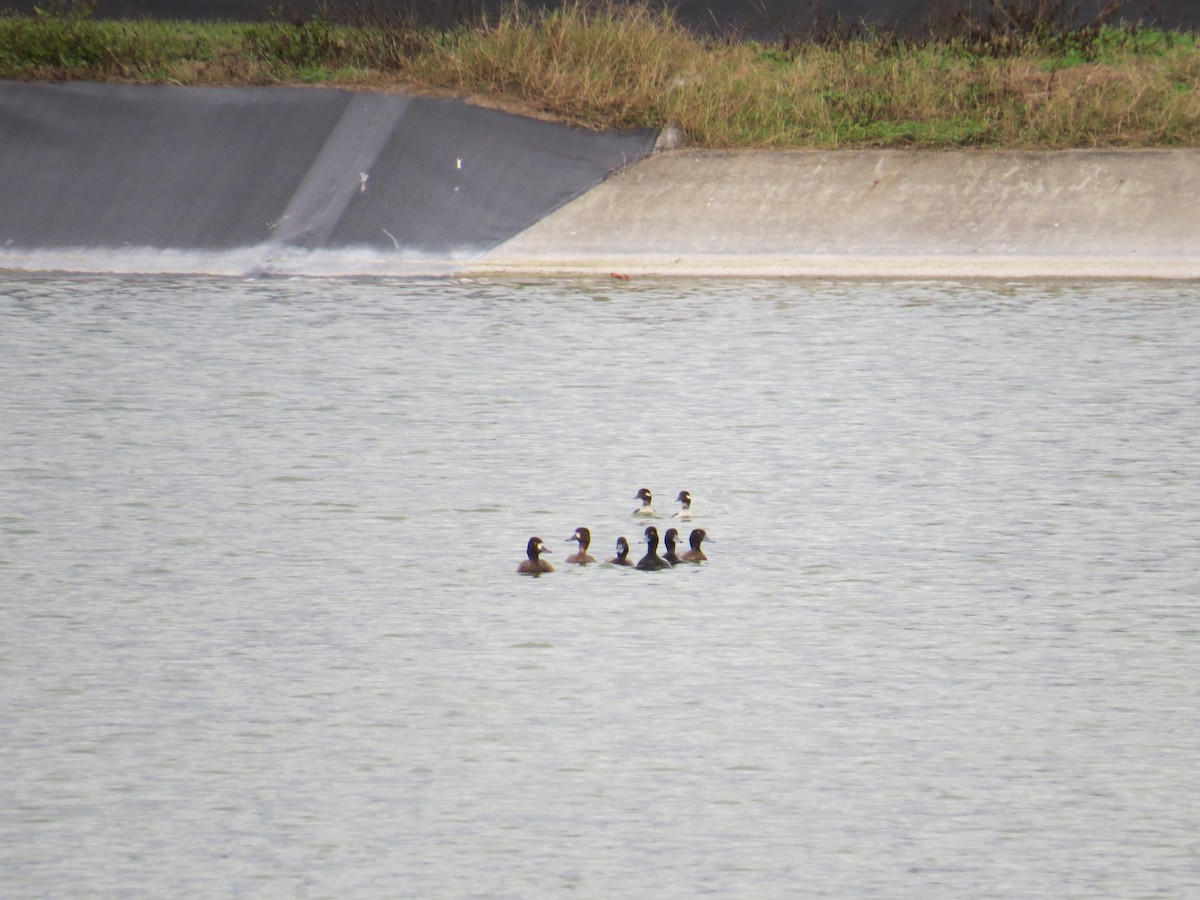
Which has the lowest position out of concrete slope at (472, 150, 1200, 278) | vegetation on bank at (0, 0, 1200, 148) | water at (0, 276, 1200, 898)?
water at (0, 276, 1200, 898)

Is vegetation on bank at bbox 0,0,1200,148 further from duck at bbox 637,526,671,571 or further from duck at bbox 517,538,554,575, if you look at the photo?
duck at bbox 517,538,554,575

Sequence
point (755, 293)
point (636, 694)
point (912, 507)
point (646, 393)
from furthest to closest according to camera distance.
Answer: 1. point (755, 293)
2. point (646, 393)
3. point (912, 507)
4. point (636, 694)

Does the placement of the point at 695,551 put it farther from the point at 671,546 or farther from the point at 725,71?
the point at 725,71

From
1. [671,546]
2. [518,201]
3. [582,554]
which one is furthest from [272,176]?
[671,546]

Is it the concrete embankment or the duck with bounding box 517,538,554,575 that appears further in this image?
the concrete embankment

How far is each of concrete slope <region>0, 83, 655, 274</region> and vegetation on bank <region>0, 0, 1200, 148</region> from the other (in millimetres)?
452

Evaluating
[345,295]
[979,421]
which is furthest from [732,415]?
[345,295]

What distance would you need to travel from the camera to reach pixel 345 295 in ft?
45.7

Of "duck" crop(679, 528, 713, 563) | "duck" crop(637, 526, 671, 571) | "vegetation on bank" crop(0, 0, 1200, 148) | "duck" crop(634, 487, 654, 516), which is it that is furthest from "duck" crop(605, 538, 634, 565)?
"vegetation on bank" crop(0, 0, 1200, 148)

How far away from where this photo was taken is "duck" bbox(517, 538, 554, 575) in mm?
7254

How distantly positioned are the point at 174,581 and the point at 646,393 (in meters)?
3.99

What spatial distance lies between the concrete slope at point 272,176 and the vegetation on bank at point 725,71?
17.8 inches

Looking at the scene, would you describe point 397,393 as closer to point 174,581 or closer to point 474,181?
point 174,581

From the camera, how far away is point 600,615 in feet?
22.6
